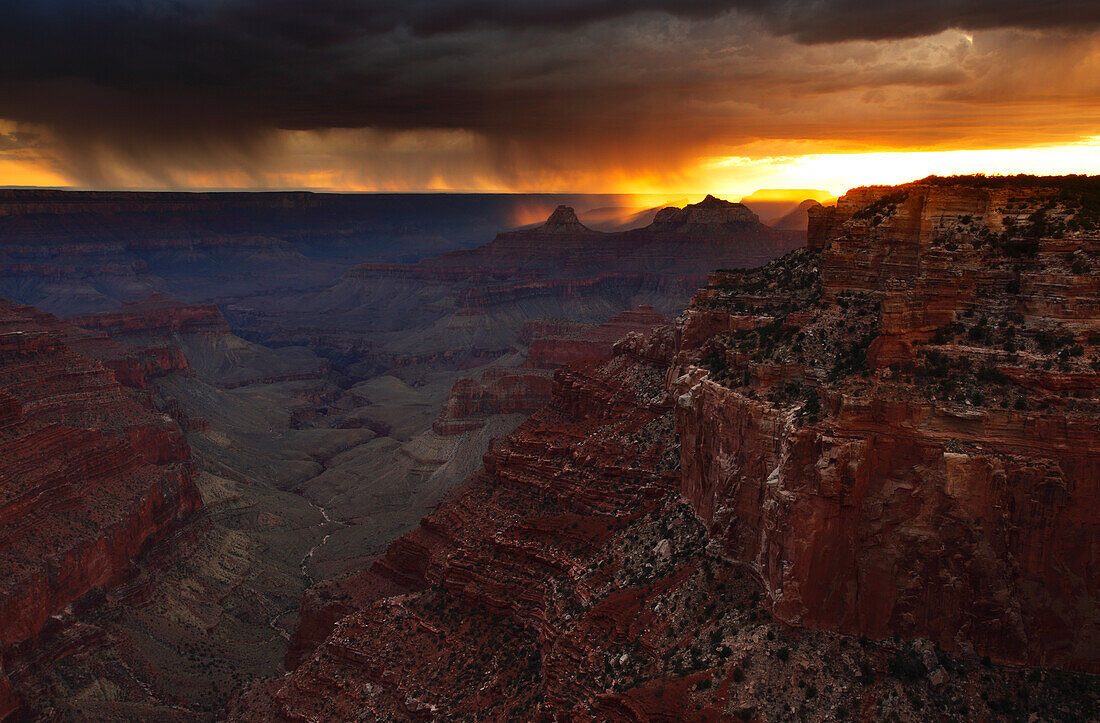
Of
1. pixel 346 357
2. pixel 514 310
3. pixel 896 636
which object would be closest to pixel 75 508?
pixel 896 636

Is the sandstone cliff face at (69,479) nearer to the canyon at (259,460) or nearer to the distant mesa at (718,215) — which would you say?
the canyon at (259,460)

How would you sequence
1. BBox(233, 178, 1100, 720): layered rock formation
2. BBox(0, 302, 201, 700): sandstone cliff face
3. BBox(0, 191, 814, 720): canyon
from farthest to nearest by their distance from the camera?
BBox(0, 302, 201, 700): sandstone cliff face → BBox(0, 191, 814, 720): canyon → BBox(233, 178, 1100, 720): layered rock formation

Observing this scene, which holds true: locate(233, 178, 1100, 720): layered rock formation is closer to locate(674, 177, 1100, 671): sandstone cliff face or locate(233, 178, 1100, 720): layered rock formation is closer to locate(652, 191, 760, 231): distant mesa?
locate(674, 177, 1100, 671): sandstone cliff face

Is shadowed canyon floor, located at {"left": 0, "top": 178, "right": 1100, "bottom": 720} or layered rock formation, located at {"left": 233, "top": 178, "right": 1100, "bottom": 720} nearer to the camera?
layered rock formation, located at {"left": 233, "top": 178, "right": 1100, "bottom": 720}

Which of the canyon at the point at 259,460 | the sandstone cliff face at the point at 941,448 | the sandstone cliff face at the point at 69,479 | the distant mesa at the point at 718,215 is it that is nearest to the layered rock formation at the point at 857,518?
the sandstone cliff face at the point at 941,448

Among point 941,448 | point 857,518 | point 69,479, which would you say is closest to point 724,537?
point 857,518

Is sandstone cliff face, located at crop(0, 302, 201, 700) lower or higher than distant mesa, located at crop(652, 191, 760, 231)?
lower

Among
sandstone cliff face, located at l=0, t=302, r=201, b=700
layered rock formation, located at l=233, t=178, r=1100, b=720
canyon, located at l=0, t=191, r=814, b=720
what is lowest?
canyon, located at l=0, t=191, r=814, b=720

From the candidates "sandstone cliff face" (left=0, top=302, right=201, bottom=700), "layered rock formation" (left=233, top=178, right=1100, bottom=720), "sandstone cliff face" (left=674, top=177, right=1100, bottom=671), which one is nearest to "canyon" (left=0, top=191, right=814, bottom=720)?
"sandstone cliff face" (left=0, top=302, right=201, bottom=700)
